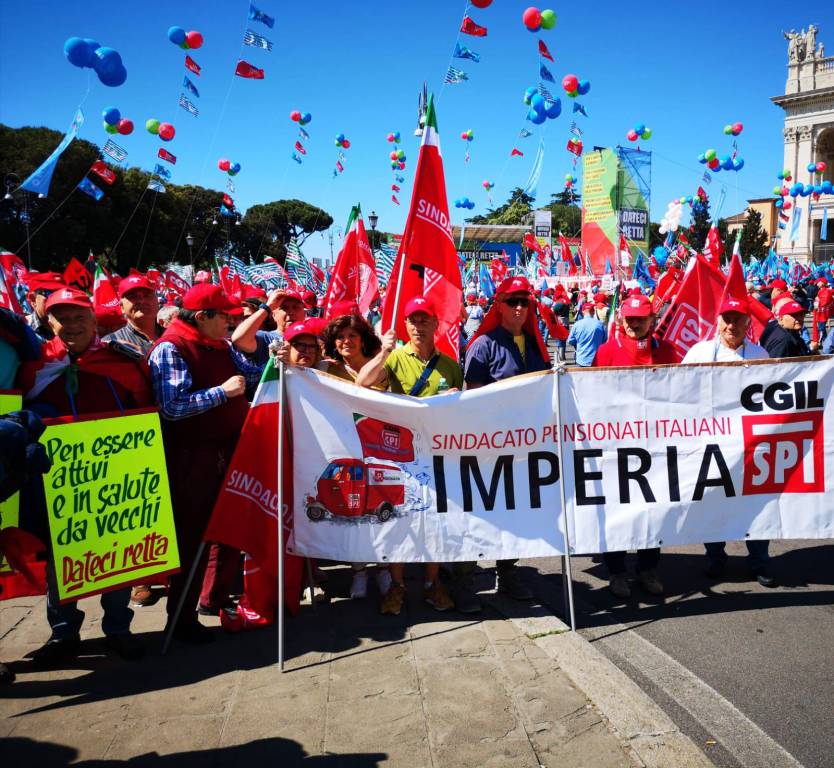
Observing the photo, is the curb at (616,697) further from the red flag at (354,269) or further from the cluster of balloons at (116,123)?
the cluster of balloons at (116,123)

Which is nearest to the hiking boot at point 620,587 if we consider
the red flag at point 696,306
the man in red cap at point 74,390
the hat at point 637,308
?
the hat at point 637,308

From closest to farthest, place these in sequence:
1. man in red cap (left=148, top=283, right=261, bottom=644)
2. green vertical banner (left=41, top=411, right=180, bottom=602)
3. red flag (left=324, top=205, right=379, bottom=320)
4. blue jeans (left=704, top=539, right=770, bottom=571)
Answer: green vertical banner (left=41, top=411, right=180, bottom=602) < man in red cap (left=148, top=283, right=261, bottom=644) < blue jeans (left=704, top=539, right=770, bottom=571) < red flag (left=324, top=205, right=379, bottom=320)

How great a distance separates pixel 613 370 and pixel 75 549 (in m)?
3.17

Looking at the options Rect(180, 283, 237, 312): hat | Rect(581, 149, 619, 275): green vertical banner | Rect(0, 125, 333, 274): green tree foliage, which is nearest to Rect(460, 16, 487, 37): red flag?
Rect(180, 283, 237, 312): hat

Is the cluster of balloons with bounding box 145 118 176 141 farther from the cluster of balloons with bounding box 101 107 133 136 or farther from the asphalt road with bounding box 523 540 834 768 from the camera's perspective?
the asphalt road with bounding box 523 540 834 768

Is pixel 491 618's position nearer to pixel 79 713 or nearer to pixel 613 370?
pixel 613 370

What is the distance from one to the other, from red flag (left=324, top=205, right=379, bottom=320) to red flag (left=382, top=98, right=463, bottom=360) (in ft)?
13.8

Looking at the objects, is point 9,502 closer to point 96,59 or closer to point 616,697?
point 616,697

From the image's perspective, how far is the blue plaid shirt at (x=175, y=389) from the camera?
3.78 metres

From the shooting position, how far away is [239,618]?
4.10 metres

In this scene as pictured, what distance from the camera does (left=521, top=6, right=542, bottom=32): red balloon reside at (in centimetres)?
1328

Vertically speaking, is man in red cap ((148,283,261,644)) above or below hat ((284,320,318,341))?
below

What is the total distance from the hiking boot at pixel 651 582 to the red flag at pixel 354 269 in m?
5.31

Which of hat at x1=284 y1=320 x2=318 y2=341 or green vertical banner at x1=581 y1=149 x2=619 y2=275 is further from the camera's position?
green vertical banner at x1=581 y1=149 x2=619 y2=275
